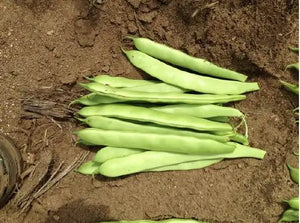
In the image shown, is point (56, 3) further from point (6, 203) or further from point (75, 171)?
point (6, 203)

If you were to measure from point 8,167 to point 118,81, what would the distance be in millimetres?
1013

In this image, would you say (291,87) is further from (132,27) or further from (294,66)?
(132,27)

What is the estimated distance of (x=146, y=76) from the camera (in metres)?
2.85

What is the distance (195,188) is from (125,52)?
3.68ft

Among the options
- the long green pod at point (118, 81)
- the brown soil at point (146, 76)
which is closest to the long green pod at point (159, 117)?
the long green pod at point (118, 81)

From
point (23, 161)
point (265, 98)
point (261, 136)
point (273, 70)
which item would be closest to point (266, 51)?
point (273, 70)

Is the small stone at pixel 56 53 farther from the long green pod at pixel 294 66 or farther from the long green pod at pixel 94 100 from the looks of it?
the long green pod at pixel 294 66

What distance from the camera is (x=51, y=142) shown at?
288cm

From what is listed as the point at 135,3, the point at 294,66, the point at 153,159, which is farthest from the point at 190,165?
the point at 135,3

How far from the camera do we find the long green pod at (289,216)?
7.99 ft

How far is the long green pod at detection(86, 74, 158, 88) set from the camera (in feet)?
8.84

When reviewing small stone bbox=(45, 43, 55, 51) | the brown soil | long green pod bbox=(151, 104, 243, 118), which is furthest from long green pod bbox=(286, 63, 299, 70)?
small stone bbox=(45, 43, 55, 51)

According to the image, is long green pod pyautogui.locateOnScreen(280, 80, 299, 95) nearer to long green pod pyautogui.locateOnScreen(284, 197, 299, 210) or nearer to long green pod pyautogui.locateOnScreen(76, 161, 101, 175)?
long green pod pyautogui.locateOnScreen(284, 197, 299, 210)

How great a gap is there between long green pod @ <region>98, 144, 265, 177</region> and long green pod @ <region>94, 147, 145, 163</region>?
0.05 metres
